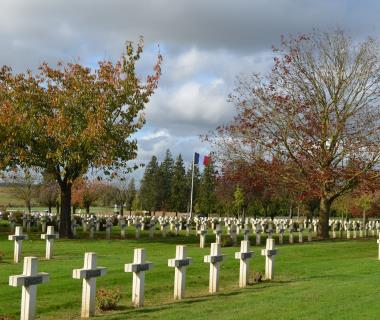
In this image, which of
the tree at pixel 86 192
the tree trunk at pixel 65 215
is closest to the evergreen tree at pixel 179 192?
the tree at pixel 86 192

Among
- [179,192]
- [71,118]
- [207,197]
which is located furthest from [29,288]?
[179,192]

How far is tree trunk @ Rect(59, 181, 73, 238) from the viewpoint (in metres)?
26.5

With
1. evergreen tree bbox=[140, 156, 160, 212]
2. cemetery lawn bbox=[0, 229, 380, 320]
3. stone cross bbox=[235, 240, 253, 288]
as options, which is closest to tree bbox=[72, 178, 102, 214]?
evergreen tree bbox=[140, 156, 160, 212]

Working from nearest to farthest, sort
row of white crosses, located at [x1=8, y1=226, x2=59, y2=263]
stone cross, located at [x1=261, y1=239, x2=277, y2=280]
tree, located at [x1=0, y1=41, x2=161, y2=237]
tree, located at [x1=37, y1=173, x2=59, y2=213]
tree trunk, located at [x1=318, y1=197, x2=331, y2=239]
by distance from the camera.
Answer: stone cross, located at [x1=261, y1=239, x2=277, y2=280] < row of white crosses, located at [x1=8, y1=226, x2=59, y2=263] < tree, located at [x1=0, y1=41, x2=161, y2=237] < tree trunk, located at [x1=318, y1=197, x2=331, y2=239] < tree, located at [x1=37, y1=173, x2=59, y2=213]

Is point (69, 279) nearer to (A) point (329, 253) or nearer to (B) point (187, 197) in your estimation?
(A) point (329, 253)

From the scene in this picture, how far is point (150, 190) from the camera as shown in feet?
320

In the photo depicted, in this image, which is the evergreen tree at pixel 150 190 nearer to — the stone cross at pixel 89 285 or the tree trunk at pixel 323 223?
the tree trunk at pixel 323 223

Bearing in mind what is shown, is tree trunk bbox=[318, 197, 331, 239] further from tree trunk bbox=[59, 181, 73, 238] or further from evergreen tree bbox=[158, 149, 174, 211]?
evergreen tree bbox=[158, 149, 174, 211]

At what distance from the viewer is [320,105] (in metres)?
30.1

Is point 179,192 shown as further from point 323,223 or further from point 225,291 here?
point 225,291

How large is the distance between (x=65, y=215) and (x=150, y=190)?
7097 centimetres

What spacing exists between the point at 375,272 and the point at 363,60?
56.8 feet

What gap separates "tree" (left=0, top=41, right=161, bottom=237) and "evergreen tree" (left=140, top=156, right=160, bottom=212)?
229 feet

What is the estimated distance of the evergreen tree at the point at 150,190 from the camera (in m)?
96.3
